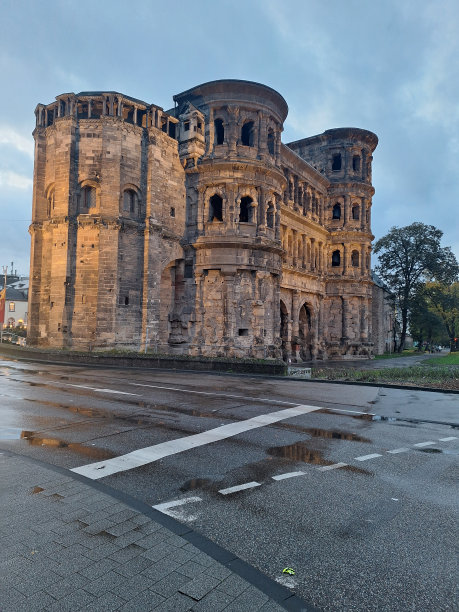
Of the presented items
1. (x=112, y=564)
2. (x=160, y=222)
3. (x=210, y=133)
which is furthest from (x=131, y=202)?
(x=112, y=564)

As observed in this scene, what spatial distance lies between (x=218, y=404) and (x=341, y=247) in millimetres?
34432

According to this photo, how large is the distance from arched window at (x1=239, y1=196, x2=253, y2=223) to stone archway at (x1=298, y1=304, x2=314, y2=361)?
12848 millimetres

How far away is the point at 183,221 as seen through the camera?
1165 inches

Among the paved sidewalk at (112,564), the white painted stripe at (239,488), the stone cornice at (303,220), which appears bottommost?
the white painted stripe at (239,488)

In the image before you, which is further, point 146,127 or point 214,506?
point 146,127

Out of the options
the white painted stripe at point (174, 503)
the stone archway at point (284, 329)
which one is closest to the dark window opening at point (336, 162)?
the stone archway at point (284, 329)

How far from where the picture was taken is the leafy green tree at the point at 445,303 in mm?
58812

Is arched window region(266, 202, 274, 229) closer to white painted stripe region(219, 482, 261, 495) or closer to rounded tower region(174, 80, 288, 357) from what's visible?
rounded tower region(174, 80, 288, 357)

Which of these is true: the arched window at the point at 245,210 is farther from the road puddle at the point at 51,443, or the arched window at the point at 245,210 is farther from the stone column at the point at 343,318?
the road puddle at the point at 51,443

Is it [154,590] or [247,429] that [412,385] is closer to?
[247,429]

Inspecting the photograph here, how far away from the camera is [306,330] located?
39.7 metres

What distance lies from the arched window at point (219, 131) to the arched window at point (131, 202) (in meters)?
6.47

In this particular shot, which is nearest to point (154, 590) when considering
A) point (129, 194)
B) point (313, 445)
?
point (313, 445)

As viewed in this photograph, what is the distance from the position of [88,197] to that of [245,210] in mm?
10162
